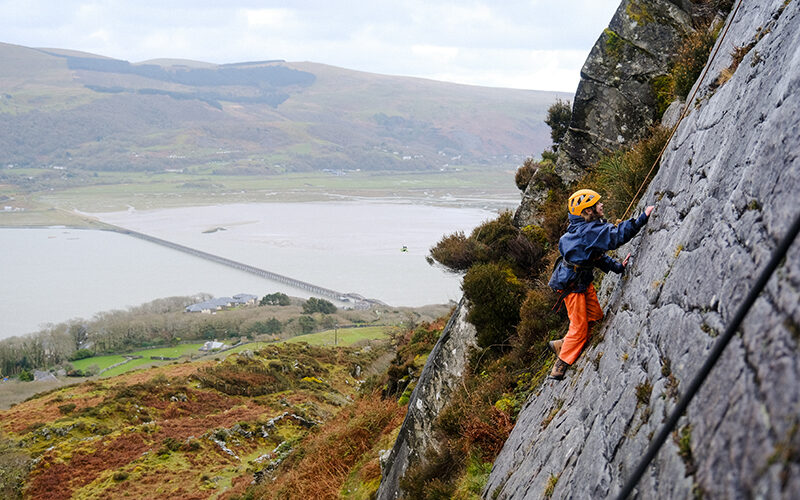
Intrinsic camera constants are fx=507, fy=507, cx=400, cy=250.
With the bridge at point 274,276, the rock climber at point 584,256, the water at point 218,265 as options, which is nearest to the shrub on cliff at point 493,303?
the rock climber at point 584,256

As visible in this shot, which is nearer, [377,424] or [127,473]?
[377,424]

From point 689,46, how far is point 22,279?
8800 cm

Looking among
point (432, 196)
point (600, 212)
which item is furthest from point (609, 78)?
point (432, 196)

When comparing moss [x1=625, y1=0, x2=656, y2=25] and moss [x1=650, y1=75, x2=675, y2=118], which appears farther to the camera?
moss [x1=625, y1=0, x2=656, y2=25]

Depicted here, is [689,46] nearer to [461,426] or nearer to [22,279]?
[461,426]

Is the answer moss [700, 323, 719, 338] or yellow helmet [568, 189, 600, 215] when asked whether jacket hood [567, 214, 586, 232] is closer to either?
yellow helmet [568, 189, 600, 215]

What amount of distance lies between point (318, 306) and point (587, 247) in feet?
202

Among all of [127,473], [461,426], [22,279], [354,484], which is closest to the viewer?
[461,426]

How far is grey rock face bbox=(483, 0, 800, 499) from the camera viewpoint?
6.41ft

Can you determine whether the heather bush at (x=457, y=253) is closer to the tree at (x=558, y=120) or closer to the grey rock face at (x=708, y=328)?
the tree at (x=558, y=120)

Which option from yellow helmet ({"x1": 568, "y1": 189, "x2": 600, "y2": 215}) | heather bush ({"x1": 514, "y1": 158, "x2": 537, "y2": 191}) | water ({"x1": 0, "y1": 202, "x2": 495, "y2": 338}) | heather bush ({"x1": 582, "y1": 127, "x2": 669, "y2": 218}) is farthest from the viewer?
water ({"x1": 0, "y1": 202, "x2": 495, "y2": 338})

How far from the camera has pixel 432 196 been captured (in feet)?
452

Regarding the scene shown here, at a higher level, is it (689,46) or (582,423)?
(689,46)

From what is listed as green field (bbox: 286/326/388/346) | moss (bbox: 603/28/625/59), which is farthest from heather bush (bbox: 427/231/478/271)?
green field (bbox: 286/326/388/346)
